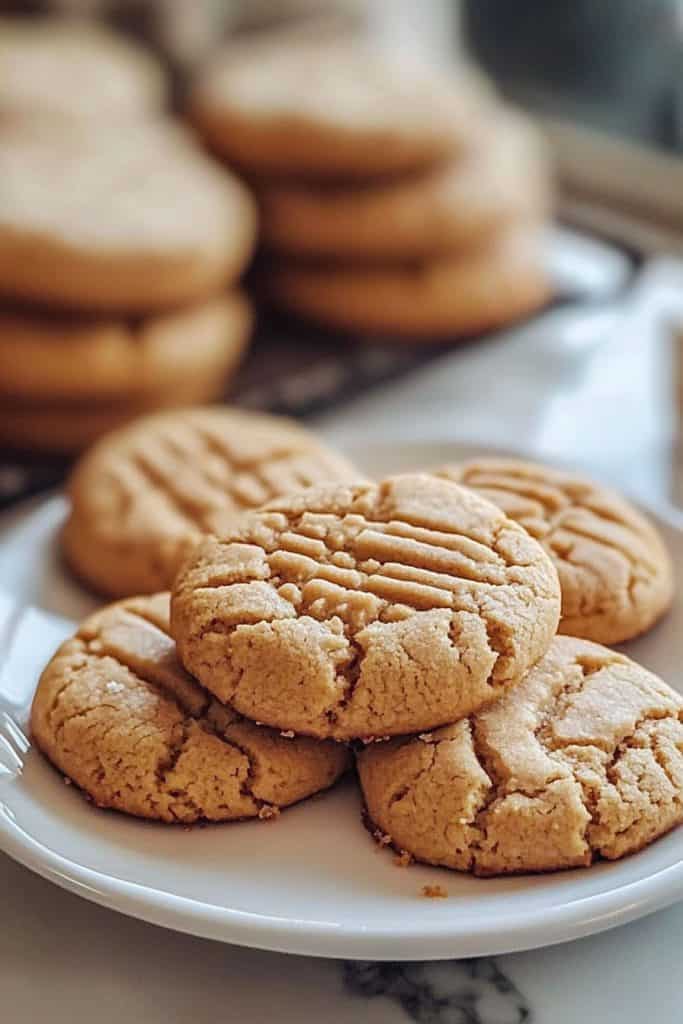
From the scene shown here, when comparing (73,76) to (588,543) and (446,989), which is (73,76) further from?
(446,989)

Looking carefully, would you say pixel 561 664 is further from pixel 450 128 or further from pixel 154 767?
pixel 450 128

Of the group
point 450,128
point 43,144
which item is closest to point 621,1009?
point 450,128

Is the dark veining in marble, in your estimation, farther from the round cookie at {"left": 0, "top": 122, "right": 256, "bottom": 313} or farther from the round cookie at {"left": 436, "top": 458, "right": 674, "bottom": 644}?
the round cookie at {"left": 0, "top": 122, "right": 256, "bottom": 313}

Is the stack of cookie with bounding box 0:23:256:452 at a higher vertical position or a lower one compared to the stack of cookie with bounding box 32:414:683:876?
lower

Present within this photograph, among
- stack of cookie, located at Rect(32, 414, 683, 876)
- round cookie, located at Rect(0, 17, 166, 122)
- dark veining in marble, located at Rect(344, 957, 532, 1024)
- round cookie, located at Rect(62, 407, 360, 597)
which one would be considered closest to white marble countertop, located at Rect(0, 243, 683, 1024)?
dark veining in marble, located at Rect(344, 957, 532, 1024)

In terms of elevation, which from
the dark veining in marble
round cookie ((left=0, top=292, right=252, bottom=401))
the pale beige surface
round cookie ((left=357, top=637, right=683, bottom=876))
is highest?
round cookie ((left=357, top=637, right=683, bottom=876))

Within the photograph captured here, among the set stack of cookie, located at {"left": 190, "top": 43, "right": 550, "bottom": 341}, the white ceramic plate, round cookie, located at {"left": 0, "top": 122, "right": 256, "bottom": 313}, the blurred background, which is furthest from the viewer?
stack of cookie, located at {"left": 190, "top": 43, "right": 550, "bottom": 341}

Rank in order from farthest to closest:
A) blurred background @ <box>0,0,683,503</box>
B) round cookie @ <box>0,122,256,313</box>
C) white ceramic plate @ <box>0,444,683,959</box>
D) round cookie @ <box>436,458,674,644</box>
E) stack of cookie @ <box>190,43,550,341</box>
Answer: stack of cookie @ <box>190,43,550,341</box>, blurred background @ <box>0,0,683,503</box>, round cookie @ <box>0,122,256,313</box>, round cookie @ <box>436,458,674,644</box>, white ceramic plate @ <box>0,444,683,959</box>

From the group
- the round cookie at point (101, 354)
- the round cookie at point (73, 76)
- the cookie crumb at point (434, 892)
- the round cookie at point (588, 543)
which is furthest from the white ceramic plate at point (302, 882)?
the round cookie at point (73, 76)

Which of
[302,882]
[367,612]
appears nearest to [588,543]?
[367,612]
